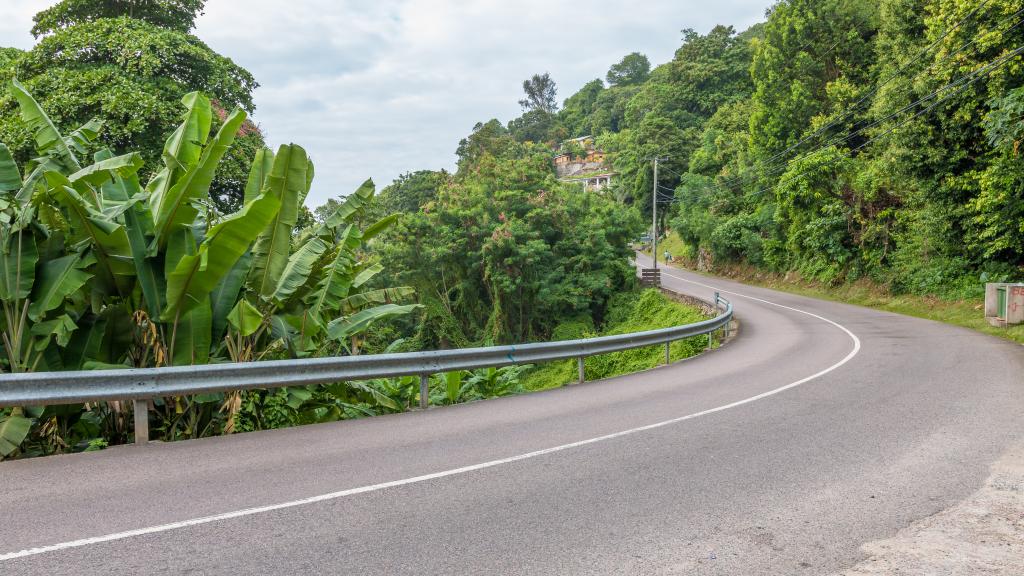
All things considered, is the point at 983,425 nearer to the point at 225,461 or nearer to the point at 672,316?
the point at 225,461

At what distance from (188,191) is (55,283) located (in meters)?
1.59

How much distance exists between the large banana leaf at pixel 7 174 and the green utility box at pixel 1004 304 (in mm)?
23094

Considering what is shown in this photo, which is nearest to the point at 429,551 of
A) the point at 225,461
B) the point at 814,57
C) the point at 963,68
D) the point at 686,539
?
the point at 686,539

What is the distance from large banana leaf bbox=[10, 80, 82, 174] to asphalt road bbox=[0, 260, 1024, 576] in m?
3.58

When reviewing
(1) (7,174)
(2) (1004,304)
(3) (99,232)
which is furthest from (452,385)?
(2) (1004,304)

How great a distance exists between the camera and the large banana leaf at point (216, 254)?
6511 millimetres

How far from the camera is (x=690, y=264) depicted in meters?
59.5

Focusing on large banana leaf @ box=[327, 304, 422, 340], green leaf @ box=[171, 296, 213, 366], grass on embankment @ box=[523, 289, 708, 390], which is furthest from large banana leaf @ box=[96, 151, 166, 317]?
grass on embankment @ box=[523, 289, 708, 390]

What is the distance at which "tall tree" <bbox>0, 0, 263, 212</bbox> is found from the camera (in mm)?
17703

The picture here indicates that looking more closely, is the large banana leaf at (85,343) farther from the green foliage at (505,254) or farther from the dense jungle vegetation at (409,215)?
the green foliage at (505,254)

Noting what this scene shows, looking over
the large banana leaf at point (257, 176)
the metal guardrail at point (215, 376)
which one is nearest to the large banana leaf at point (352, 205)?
the large banana leaf at point (257, 176)

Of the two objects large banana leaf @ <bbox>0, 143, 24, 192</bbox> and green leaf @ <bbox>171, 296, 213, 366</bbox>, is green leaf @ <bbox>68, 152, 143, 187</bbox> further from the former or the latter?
green leaf @ <bbox>171, 296, 213, 366</bbox>

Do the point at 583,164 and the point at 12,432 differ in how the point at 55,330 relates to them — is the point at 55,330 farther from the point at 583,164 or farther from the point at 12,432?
the point at 583,164

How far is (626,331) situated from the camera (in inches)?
1328
